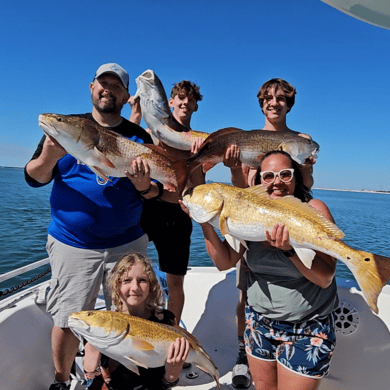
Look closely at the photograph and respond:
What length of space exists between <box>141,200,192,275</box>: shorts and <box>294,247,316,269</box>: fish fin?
7.17 feet

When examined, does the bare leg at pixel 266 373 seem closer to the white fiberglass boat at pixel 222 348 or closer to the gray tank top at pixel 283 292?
the gray tank top at pixel 283 292

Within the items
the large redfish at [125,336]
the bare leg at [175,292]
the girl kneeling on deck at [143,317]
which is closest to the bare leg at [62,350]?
the girl kneeling on deck at [143,317]

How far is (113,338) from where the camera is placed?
6.74 feet

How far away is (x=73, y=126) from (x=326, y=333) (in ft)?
7.81

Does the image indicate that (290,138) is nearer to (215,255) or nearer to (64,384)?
(215,255)

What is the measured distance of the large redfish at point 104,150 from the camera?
2457 mm

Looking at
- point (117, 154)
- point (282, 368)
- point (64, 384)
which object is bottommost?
point (64, 384)

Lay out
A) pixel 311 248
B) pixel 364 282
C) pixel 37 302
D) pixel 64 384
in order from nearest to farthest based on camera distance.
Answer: pixel 364 282, pixel 311 248, pixel 64 384, pixel 37 302

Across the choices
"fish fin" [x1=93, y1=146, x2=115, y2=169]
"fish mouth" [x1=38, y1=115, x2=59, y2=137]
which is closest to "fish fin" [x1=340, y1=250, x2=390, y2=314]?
"fish fin" [x1=93, y1=146, x2=115, y2=169]

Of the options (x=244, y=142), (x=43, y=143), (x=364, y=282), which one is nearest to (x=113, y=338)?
(x=364, y=282)

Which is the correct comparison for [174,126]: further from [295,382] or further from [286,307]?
[295,382]

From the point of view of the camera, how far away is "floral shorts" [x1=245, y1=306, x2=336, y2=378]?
217 centimetres

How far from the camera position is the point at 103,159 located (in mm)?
2602

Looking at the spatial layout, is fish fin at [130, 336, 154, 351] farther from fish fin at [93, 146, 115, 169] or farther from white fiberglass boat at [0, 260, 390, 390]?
white fiberglass boat at [0, 260, 390, 390]
